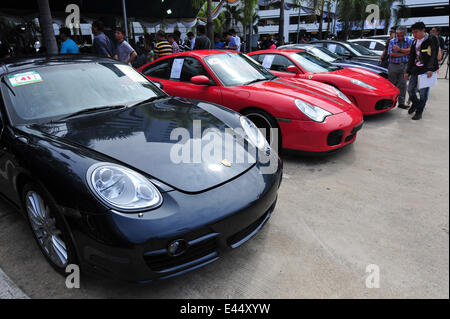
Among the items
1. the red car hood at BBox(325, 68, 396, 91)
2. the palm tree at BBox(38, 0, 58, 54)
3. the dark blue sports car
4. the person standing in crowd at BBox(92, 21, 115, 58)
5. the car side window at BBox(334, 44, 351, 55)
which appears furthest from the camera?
the car side window at BBox(334, 44, 351, 55)

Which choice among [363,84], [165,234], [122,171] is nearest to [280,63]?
[363,84]

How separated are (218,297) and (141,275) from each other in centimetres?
49

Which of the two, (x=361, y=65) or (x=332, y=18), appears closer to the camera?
(x=361, y=65)

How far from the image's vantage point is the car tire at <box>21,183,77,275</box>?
66.4 inches

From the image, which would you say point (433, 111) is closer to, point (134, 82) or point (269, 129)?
point (269, 129)

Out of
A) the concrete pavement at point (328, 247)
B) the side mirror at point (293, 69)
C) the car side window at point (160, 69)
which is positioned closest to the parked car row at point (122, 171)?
the concrete pavement at point (328, 247)

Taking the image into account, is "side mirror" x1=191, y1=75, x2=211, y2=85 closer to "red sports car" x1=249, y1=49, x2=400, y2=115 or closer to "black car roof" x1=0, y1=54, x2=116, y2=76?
"black car roof" x1=0, y1=54, x2=116, y2=76

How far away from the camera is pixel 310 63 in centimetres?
579

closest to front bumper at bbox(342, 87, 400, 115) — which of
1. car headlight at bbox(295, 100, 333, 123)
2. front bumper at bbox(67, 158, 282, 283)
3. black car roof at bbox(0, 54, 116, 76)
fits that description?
car headlight at bbox(295, 100, 333, 123)

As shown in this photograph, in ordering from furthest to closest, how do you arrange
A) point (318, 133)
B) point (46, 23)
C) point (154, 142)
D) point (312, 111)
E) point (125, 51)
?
1. point (125, 51)
2. point (46, 23)
3. point (312, 111)
4. point (318, 133)
5. point (154, 142)

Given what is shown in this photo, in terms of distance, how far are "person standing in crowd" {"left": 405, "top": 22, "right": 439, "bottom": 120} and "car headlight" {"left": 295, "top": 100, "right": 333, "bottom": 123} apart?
2.86 metres

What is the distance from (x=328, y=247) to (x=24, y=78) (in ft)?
8.60

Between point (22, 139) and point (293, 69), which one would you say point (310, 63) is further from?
point (22, 139)
